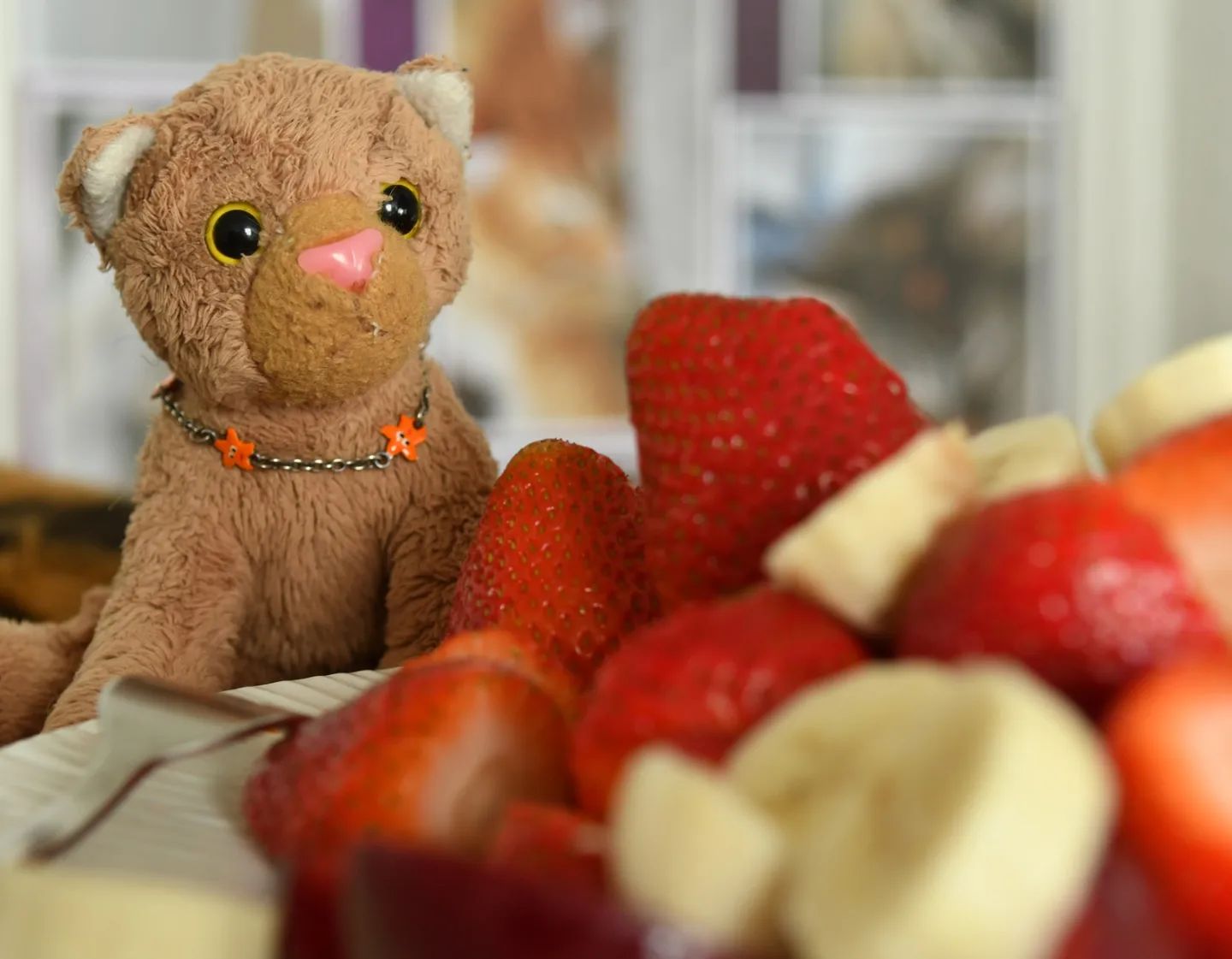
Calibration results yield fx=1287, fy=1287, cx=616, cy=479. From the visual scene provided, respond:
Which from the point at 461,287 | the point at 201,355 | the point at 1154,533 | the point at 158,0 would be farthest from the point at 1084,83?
the point at 1154,533

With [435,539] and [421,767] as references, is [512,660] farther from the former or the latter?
[435,539]

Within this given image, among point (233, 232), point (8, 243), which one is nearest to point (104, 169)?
point (233, 232)

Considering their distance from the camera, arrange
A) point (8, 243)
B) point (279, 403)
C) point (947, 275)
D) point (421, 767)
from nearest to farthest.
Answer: point (421, 767) < point (279, 403) < point (8, 243) < point (947, 275)

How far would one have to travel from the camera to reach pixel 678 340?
1.23 ft

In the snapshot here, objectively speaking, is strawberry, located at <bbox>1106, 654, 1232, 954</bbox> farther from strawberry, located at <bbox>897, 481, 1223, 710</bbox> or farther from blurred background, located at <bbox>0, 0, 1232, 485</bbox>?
blurred background, located at <bbox>0, 0, 1232, 485</bbox>

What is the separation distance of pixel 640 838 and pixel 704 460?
143 millimetres

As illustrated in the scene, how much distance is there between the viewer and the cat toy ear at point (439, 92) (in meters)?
0.59

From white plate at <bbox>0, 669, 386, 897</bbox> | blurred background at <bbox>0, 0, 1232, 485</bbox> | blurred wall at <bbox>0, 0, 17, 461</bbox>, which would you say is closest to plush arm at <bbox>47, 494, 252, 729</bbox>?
white plate at <bbox>0, 669, 386, 897</bbox>

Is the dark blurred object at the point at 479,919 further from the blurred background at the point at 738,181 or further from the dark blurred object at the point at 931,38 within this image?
the dark blurred object at the point at 931,38

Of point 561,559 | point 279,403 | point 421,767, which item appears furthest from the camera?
point 279,403

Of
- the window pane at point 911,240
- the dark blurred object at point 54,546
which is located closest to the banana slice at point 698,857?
the dark blurred object at point 54,546

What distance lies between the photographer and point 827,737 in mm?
260

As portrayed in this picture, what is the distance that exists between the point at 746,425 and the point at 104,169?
0.32 m

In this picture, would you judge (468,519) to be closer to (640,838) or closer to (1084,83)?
(640,838)
